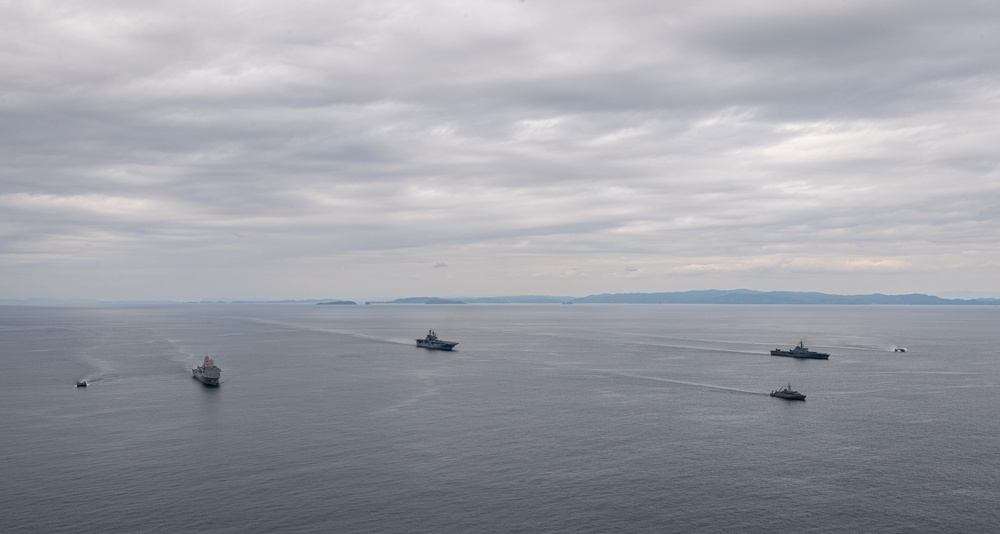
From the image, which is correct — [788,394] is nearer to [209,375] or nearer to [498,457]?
[498,457]

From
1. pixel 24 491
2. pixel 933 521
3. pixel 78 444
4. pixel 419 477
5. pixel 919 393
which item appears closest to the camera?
pixel 933 521

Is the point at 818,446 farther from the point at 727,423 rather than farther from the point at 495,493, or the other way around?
the point at 495,493

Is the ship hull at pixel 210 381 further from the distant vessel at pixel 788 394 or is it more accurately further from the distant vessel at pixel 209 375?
the distant vessel at pixel 788 394

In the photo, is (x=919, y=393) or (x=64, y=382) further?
(x=64, y=382)

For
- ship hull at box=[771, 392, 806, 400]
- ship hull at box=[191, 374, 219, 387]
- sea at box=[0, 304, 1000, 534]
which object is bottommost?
sea at box=[0, 304, 1000, 534]

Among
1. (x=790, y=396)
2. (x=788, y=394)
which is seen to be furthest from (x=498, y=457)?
(x=788, y=394)

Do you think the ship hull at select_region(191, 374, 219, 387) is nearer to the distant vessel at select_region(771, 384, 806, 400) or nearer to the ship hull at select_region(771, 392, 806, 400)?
the distant vessel at select_region(771, 384, 806, 400)

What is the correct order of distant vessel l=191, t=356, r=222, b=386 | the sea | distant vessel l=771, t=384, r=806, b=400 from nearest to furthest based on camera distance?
the sea → distant vessel l=771, t=384, r=806, b=400 → distant vessel l=191, t=356, r=222, b=386

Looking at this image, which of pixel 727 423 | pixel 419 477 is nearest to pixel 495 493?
pixel 419 477

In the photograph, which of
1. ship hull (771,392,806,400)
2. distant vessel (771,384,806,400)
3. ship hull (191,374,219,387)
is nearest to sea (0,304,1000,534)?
ship hull (771,392,806,400)

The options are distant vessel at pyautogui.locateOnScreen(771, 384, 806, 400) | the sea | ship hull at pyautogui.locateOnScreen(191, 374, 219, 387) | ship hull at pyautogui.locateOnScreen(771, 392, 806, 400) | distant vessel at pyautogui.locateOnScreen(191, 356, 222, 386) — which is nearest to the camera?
the sea

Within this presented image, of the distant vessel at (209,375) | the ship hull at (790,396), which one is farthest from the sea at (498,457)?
the distant vessel at (209,375)
